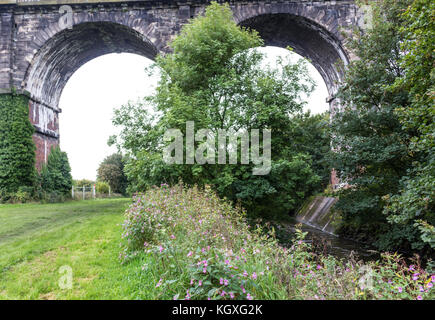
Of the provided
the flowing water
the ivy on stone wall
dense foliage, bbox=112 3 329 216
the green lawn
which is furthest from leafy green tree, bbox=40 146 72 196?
the flowing water

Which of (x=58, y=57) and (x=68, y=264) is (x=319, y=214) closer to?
(x=68, y=264)

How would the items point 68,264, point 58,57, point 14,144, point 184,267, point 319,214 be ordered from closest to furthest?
A: 1. point 184,267
2. point 68,264
3. point 14,144
4. point 319,214
5. point 58,57

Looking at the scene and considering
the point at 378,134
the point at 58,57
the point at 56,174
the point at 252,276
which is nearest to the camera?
the point at 252,276

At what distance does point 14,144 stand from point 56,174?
A: 9.64 ft

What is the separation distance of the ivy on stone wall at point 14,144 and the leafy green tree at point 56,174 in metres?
1.25

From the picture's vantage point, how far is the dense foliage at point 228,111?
8.30 meters

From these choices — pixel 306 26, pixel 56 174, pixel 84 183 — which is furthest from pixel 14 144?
pixel 306 26

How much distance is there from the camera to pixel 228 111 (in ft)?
28.3

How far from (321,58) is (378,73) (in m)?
9.48

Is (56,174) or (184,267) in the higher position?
(56,174)

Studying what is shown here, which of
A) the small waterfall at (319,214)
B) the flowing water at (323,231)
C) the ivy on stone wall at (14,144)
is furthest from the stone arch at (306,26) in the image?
the ivy on stone wall at (14,144)

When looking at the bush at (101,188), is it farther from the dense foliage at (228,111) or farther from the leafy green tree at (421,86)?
the leafy green tree at (421,86)
